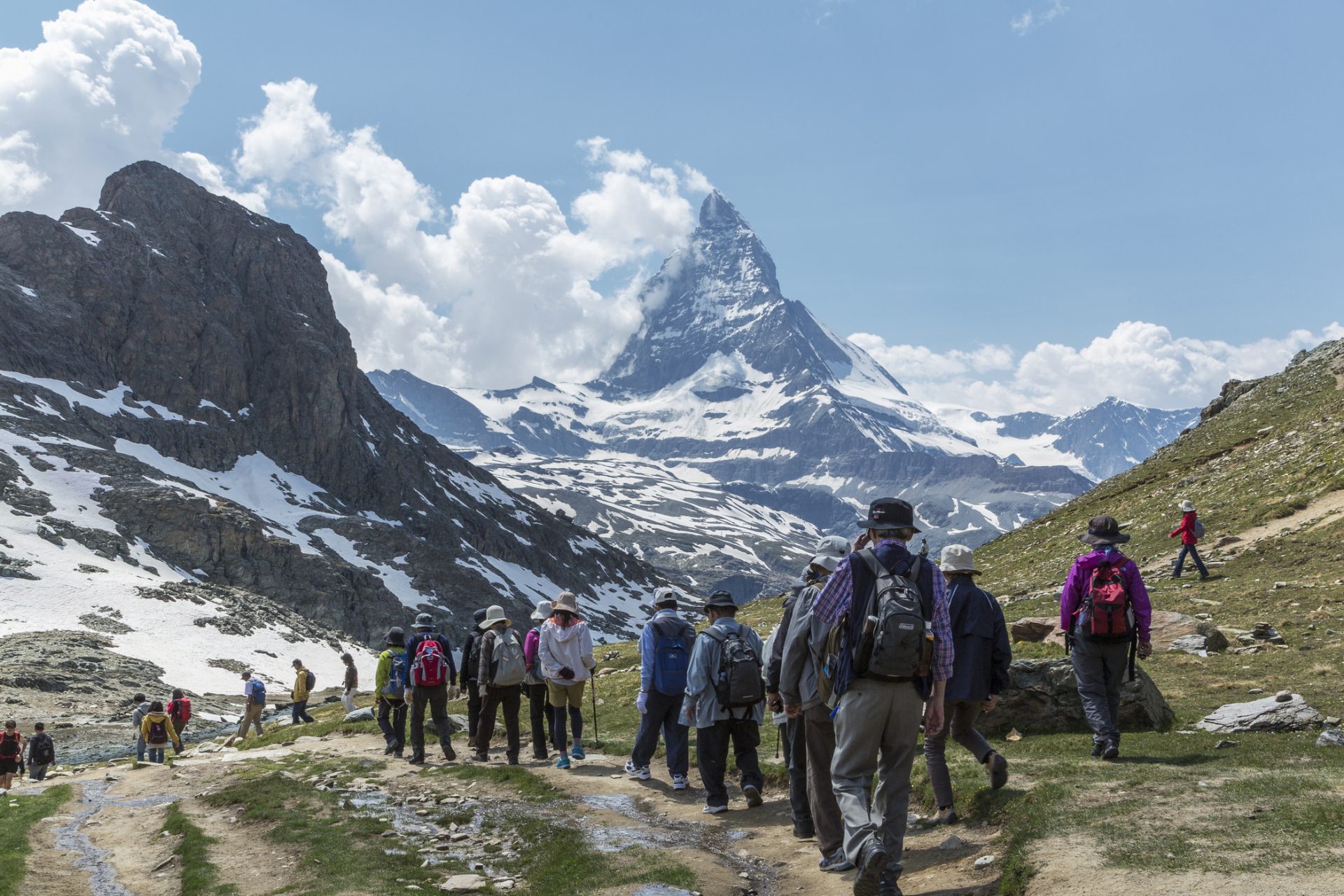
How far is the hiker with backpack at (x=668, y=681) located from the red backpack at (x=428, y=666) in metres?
6.59

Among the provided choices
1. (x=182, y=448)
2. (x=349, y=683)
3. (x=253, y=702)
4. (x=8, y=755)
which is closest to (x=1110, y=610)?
(x=8, y=755)

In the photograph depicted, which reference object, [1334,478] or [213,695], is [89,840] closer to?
[1334,478]

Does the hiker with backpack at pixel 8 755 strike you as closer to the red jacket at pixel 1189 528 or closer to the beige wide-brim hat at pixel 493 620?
the beige wide-brim hat at pixel 493 620

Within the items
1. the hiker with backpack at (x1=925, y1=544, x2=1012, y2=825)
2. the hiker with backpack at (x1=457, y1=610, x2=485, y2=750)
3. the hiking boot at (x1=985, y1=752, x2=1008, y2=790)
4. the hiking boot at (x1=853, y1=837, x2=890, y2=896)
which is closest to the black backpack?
the hiker with backpack at (x1=925, y1=544, x2=1012, y2=825)

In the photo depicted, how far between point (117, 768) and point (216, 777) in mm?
9725

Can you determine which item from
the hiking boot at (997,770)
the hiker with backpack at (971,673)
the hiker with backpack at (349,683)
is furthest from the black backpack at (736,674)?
the hiker with backpack at (349,683)

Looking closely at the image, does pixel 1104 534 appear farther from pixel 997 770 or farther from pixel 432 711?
pixel 432 711

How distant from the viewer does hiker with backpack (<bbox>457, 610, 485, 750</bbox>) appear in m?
21.4

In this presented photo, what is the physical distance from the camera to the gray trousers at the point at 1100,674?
13.3 m

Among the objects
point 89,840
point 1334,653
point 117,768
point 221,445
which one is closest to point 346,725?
point 117,768

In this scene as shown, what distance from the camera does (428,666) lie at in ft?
69.9

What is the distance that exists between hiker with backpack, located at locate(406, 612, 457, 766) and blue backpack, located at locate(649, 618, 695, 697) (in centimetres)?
673

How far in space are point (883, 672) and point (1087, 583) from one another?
6.10 meters

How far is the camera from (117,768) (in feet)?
100.0
